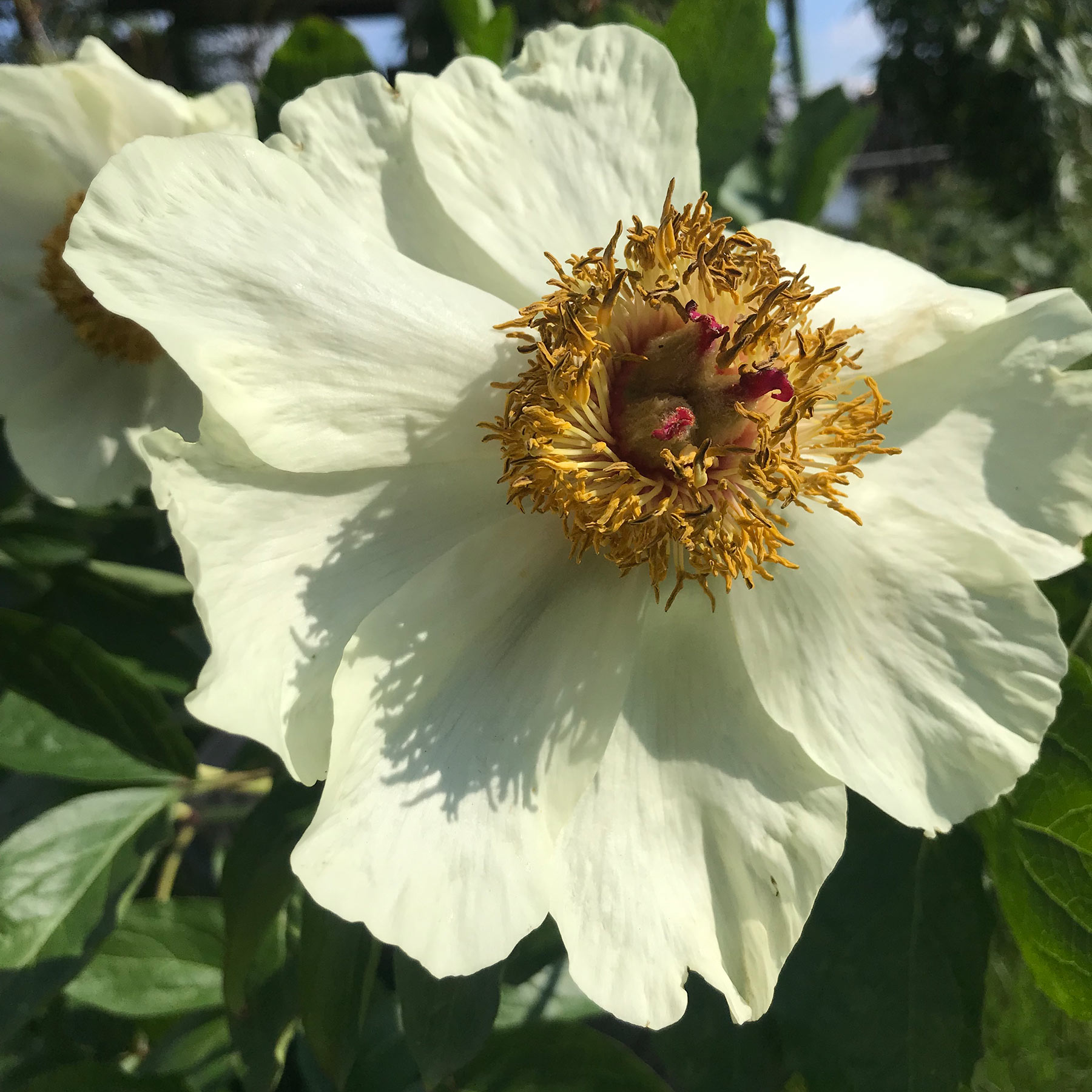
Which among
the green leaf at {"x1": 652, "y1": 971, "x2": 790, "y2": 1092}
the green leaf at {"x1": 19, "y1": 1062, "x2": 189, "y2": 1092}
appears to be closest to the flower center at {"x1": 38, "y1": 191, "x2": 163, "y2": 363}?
the green leaf at {"x1": 19, "y1": 1062, "x2": 189, "y2": 1092}

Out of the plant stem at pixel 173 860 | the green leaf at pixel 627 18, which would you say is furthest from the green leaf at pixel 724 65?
the plant stem at pixel 173 860

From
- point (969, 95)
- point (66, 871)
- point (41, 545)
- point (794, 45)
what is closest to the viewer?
point (66, 871)

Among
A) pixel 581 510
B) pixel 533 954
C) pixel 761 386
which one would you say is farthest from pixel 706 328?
pixel 533 954

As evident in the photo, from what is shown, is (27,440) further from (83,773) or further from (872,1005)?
(872,1005)

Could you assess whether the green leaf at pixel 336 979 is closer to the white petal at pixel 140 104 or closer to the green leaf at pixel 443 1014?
the green leaf at pixel 443 1014

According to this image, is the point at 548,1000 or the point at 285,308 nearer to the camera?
the point at 285,308

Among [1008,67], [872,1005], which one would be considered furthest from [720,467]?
[1008,67]

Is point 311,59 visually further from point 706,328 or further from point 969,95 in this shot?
point 969,95

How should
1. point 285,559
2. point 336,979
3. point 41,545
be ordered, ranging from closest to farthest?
point 285,559, point 336,979, point 41,545
